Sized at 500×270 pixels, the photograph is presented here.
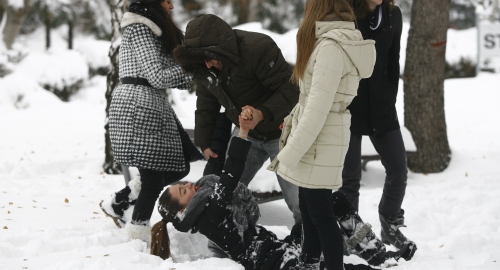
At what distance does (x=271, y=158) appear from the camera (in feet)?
12.5

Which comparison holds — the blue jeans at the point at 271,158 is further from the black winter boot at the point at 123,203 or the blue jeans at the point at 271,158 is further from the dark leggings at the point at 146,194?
the black winter boot at the point at 123,203

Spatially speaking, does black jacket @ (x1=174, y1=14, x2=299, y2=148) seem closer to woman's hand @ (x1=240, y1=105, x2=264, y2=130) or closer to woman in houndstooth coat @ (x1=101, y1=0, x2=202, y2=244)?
woman's hand @ (x1=240, y1=105, x2=264, y2=130)

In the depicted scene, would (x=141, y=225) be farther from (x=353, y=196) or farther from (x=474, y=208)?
(x=474, y=208)

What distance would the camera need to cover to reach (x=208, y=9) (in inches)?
938

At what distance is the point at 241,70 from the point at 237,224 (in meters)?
0.92

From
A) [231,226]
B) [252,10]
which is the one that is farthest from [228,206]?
[252,10]

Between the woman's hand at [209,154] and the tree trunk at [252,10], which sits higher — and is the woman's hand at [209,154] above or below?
above

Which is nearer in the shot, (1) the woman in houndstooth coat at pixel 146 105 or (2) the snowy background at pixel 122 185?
(2) the snowy background at pixel 122 185

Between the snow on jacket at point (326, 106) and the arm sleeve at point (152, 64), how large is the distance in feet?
3.54

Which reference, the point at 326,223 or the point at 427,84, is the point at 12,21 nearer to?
the point at 427,84

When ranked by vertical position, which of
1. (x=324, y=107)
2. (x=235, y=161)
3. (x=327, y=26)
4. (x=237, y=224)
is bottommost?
(x=237, y=224)

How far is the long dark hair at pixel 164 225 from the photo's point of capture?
3.58 meters

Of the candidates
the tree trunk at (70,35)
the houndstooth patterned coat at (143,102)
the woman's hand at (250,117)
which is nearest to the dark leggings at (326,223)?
the woman's hand at (250,117)

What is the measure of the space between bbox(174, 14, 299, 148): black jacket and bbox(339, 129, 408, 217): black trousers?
1.96 feet
